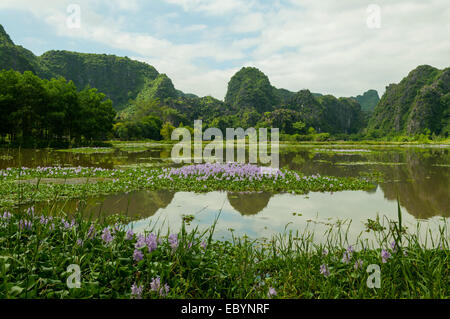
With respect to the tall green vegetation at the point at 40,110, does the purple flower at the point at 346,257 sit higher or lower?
lower

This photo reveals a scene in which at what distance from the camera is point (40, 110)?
88.2 feet

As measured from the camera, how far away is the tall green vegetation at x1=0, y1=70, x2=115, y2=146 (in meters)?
24.9

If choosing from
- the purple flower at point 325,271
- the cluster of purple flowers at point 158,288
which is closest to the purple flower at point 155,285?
the cluster of purple flowers at point 158,288

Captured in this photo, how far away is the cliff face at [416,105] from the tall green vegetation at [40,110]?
8436 cm

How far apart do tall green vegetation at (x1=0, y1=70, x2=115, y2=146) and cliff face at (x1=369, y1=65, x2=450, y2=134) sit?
277 feet

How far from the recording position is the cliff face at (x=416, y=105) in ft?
285

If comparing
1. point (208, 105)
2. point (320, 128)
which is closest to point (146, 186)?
point (208, 105)

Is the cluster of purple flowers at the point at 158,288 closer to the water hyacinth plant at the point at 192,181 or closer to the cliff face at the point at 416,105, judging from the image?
the water hyacinth plant at the point at 192,181

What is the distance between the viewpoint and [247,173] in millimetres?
9836

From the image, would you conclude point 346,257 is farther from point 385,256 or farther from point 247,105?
point 247,105

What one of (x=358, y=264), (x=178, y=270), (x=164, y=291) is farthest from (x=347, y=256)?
(x=164, y=291)

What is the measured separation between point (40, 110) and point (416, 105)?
104 m
